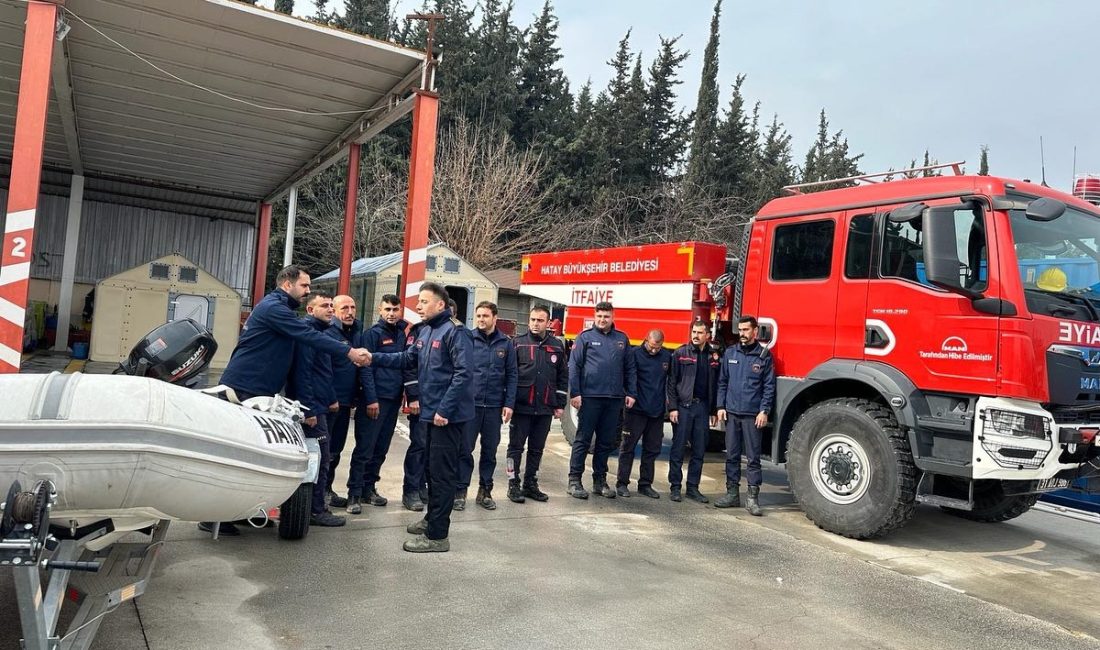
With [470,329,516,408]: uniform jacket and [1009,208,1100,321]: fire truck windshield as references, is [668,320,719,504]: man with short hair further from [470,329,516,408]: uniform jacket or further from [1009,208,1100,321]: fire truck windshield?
[1009,208,1100,321]: fire truck windshield

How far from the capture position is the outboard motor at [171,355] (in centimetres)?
430

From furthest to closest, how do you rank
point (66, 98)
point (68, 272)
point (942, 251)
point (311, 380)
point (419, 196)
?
1. point (68, 272)
2. point (66, 98)
3. point (419, 196)
4. point (311, 380)
5. point (942, 251)

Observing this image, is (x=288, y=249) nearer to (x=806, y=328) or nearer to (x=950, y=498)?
(x=806, y=328)

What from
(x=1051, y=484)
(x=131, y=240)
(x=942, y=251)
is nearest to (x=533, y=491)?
(x=942, y=251)

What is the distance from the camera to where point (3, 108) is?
1288 cm

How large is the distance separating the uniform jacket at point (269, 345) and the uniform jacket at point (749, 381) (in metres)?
3.47

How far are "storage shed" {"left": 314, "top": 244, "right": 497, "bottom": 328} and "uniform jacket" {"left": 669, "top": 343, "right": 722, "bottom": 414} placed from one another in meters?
8.86

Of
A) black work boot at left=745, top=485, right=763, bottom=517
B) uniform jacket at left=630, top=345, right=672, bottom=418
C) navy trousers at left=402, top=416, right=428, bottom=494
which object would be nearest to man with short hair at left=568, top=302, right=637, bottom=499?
uniform jacket at left=630, top=345, right=672, bottom=418

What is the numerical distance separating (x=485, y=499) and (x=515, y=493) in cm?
38

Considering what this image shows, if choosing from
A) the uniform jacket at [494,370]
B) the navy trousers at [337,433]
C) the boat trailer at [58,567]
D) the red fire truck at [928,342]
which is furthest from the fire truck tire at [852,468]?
the boat trailer at [58,567]

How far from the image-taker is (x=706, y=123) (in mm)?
32688

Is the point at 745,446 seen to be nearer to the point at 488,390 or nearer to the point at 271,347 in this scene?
the point at 488,390

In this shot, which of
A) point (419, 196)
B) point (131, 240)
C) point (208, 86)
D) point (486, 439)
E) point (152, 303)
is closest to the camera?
point (486, 439)

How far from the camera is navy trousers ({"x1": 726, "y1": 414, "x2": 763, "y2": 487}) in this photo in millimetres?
6602
